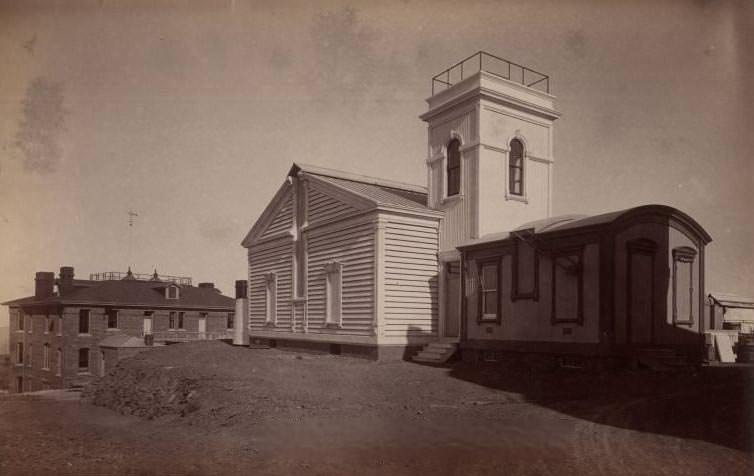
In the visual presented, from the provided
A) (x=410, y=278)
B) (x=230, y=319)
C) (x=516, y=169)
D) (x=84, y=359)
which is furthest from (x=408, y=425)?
(x=230, y=319)

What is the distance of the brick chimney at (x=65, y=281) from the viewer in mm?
41125

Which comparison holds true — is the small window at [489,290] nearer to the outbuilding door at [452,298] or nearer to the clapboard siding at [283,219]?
the outbuilding door at [452,298]

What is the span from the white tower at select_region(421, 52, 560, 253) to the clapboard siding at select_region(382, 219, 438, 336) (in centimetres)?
69

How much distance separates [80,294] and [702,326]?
1618 inches

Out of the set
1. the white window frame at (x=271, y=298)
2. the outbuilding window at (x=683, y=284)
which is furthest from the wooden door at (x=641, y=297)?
the white window frame at (x=271, y=298)

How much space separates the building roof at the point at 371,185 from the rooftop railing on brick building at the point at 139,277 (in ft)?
99.9

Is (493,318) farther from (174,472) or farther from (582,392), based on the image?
(174,472)

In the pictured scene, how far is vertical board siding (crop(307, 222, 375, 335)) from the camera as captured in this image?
62.5 feet

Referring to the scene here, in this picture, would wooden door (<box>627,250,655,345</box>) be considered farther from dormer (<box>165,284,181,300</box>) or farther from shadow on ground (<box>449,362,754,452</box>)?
dormer (<box>165,284,181,300</box>)

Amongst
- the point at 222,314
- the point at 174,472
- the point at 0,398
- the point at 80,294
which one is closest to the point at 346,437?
the point at 174,472

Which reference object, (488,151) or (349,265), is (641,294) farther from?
(349,265)

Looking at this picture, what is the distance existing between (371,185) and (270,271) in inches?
241

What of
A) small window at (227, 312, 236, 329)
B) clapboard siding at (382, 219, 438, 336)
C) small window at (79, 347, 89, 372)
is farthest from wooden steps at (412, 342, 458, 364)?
small window at (227, 312, 236, 329)

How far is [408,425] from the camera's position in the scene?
9969 mm
